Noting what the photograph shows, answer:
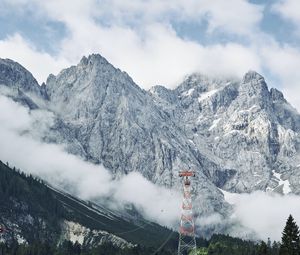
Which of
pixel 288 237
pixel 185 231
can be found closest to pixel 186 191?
pixel 185 231

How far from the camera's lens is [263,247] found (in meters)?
141

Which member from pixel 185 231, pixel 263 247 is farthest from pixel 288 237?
pixel 185 231

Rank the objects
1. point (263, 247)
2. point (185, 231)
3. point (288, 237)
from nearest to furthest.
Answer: point (288, 237), point (263, 247), point (185, 231)

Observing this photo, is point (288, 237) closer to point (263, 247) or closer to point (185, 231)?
point (263, 247)

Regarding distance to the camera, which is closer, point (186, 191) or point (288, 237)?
point (288, 237)

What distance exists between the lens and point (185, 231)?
158375mm

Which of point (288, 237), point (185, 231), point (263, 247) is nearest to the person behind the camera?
point (288, 237)

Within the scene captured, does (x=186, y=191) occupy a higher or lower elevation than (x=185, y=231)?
higher

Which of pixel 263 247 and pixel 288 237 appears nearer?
pixel 288 237

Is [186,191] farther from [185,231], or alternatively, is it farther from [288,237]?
[288,237]

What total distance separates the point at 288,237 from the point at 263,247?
61.1ft

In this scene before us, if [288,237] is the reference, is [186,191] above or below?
above

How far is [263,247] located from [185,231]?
961 inches

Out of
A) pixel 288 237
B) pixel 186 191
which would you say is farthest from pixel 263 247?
pixel 186 191
